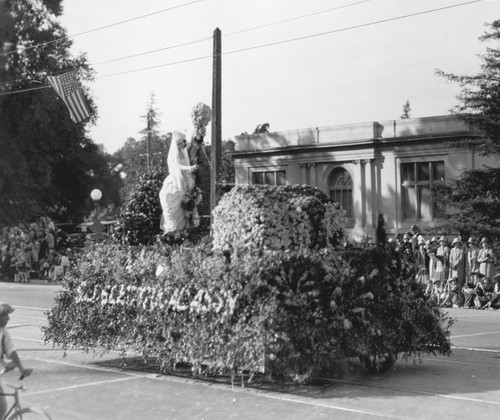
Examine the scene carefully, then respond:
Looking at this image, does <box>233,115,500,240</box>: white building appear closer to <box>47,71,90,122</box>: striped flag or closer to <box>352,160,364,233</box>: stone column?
<box>352,160,364,233</box>: stone column

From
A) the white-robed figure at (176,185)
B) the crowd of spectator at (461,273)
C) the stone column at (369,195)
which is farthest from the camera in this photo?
the stone column at (369,195)

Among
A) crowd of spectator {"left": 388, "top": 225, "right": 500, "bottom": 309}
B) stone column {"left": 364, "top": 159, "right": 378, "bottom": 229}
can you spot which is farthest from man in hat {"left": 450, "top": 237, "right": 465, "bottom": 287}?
stone column {"left": 364, "top": 159, "right": 378, "bottom": 229}

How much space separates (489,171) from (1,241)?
67.6ft

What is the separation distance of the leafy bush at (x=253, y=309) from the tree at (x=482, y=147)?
54.1 feet

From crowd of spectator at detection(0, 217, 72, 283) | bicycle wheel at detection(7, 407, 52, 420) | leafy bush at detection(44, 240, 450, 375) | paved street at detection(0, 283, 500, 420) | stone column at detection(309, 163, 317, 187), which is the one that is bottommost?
paved street at detection(0, 283, 500, 420)

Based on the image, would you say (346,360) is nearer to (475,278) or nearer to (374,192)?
(475,278)

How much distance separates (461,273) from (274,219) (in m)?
13.2

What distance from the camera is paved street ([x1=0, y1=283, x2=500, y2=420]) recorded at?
309 inches

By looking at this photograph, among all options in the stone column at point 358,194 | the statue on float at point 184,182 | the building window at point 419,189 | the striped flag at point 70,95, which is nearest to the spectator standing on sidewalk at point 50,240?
the striped flag at point 70,95

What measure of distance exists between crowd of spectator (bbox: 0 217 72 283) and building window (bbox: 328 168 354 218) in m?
15.1

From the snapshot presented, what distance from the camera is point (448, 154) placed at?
38.8 meters

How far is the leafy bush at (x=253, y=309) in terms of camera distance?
8328 mm

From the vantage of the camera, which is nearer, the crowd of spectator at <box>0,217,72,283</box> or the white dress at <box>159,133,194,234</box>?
the white dress at <box>159,133,194,234</box>

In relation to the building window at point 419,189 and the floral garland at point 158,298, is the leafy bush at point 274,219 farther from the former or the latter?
the building window at point 419,189
